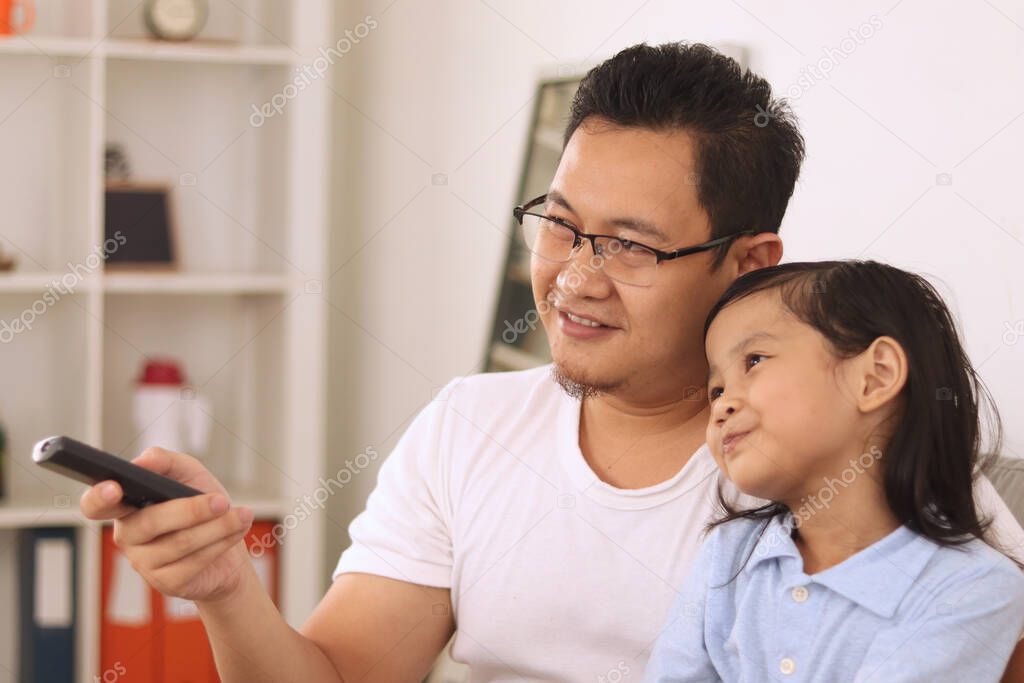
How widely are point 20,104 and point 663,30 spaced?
1.81 metres

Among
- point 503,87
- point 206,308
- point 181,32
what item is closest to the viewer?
point 503,87

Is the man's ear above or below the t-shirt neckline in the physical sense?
above

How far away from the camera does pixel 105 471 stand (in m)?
1.06

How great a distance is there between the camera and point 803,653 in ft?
3.72

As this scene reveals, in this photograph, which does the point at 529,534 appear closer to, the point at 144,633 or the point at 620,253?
the point at 620,253

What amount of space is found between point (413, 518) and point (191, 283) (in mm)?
1702

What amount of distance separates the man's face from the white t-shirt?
0.12 meters

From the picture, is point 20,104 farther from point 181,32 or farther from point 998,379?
point 998,379

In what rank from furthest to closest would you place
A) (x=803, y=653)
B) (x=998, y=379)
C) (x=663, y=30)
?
1. (x=663, y=30)
2. (x=998, y=379)
3. (x=803, y=653)

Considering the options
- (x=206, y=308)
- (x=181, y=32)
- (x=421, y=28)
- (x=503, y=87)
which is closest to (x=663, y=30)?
(x=503, y=87)

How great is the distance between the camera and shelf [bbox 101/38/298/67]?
2963 mm

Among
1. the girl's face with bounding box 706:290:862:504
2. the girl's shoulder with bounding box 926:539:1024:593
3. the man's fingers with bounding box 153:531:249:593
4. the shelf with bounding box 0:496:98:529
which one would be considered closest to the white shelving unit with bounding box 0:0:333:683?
the shelf with bounding box 0:496:98:529

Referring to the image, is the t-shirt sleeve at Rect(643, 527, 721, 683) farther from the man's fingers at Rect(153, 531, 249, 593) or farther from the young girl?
the man's fingers at Rect(153, 531, 249, 593)

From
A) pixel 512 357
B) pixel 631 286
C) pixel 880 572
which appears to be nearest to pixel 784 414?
pixel 880 572
